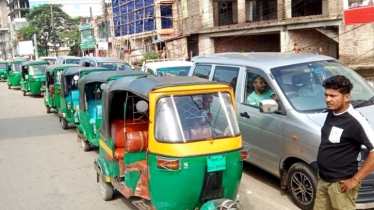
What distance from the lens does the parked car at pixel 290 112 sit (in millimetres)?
4855

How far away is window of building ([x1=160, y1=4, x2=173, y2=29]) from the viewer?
3318cm

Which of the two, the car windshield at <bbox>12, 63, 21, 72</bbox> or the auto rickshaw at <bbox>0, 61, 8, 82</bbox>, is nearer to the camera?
the car windshield at <bbox>12, 63, 21, 72</bbox>

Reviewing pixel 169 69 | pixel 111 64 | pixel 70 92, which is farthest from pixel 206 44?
pixel 70 92

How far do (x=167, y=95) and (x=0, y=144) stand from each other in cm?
731

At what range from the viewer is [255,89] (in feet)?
20.1

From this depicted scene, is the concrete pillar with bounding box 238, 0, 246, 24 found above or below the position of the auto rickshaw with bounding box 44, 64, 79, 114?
above

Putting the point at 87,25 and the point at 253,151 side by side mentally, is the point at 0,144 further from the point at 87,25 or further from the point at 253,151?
the point at 87,25

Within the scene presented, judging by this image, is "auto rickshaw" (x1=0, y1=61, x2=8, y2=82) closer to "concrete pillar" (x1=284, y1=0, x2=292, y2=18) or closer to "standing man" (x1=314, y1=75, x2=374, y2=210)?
"concrete pillar" (x1=284, y1=0, x2=292, y2=18)

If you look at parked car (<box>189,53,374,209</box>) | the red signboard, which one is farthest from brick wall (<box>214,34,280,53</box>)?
parked car (<box>189,53,374,209</box>)

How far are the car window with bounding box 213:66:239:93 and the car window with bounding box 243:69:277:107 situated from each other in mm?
305

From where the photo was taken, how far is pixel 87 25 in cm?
5338

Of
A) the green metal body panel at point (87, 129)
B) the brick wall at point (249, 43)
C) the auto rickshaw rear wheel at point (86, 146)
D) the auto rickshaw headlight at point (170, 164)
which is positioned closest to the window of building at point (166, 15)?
the brick wall at point (249, 43)

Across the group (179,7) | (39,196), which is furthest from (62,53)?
(39,196)

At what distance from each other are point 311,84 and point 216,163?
227 cm
